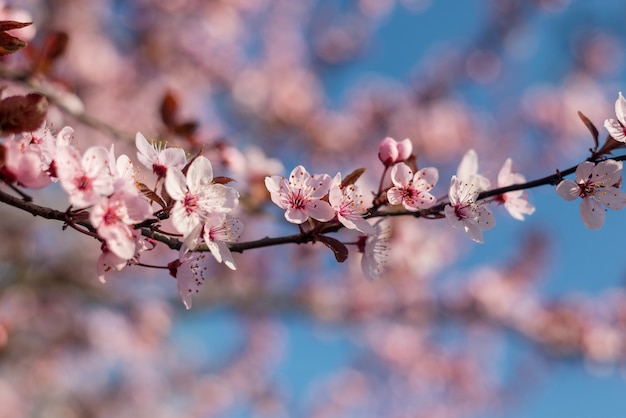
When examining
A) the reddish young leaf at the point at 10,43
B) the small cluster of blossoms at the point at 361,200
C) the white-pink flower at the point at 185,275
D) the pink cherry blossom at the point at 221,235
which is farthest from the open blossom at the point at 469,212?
the reddish young leaf at the point at 10,43

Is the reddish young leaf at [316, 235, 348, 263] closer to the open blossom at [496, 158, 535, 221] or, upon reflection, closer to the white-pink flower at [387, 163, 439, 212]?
the white-pink flower at [387, 163, 439, 212]

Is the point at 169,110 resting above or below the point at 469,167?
below

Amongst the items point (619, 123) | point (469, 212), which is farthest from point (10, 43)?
point (619, 123)

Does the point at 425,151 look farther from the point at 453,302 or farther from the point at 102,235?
the point at 102,235

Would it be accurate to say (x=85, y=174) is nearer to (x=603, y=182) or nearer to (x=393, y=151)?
(x=393, y=151)

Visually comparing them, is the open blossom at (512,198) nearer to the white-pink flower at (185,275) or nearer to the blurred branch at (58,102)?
the white-pink flower at (185,275)

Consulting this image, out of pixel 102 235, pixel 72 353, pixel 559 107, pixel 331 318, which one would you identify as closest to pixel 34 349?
pixel 72 353
